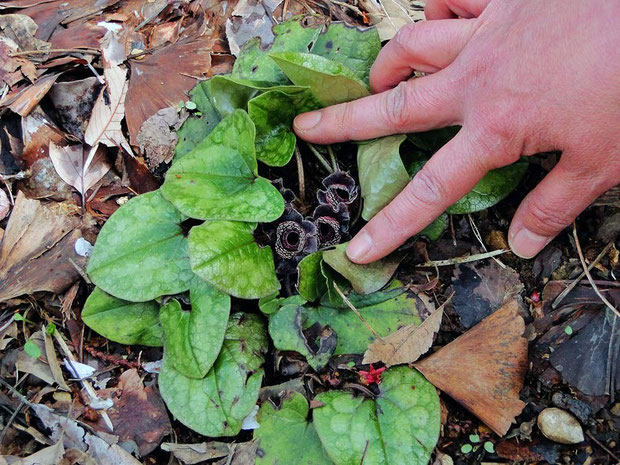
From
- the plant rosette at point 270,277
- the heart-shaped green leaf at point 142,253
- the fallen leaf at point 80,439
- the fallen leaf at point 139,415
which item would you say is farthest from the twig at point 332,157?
the fallen leaf at point 80,439

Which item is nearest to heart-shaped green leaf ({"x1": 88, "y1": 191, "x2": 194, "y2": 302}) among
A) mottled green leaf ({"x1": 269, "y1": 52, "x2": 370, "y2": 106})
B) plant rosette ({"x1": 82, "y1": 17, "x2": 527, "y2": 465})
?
plant rosette ({"x1": 82, "y1": 17, "x2": 527, "y2": 465})

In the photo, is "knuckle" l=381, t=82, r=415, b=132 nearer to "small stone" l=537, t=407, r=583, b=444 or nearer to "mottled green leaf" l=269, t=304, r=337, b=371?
"mottled green leaf" l=269, t=304, r=337, b=371

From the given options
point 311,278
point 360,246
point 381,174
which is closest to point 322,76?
point 381,174

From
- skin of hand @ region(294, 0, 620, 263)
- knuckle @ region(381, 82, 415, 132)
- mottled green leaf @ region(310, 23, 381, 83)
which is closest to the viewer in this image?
skin of hand @ region(294, 0, 620, 263)

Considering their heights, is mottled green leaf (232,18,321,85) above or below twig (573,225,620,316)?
above

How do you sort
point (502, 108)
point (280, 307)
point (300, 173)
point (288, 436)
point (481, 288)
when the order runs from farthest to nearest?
point (300, 173) → point (481, 288) → point (280, 307) → point (288, 436) → point (502, 108)

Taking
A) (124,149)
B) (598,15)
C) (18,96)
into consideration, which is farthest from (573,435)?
(18,96)

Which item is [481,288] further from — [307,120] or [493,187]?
[307,120]
